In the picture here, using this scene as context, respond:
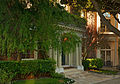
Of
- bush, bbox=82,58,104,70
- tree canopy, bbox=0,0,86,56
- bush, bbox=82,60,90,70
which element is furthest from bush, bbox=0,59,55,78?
bush, bbox=82,58,104,70

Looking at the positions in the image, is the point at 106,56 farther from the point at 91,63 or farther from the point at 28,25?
the point at 28,25

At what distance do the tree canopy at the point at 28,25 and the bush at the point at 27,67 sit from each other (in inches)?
198

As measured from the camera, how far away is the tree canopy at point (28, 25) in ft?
10.9

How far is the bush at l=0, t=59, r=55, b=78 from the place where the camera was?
8.44 meters

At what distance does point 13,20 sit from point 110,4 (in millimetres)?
6732

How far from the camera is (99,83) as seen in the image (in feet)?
29.5

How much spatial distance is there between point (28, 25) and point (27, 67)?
6035mm

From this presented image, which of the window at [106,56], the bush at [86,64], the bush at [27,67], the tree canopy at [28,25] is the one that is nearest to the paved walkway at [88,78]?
the bush at [86,64]

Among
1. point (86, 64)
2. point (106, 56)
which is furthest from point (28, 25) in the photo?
point (106, 56)

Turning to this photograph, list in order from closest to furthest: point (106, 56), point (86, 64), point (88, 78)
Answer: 1. point (88, 78)
2. point (86, 64)
3. point (106, 56)

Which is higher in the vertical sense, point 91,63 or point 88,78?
point 91,63

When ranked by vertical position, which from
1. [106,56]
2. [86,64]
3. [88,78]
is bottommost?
[88,78]

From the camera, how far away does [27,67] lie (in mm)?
8953

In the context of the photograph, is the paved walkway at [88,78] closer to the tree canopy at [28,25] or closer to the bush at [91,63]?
the bush at [91,63]
